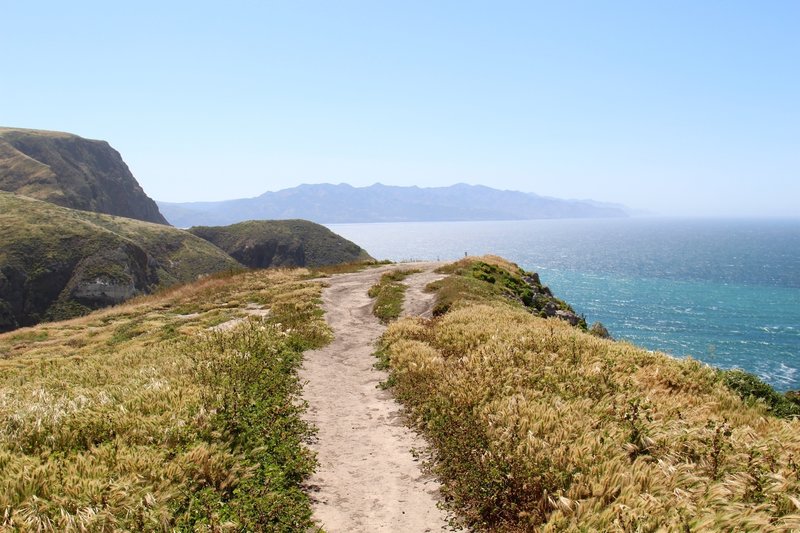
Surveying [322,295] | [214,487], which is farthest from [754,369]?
[214,487]

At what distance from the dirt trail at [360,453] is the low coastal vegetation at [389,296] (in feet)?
19.4

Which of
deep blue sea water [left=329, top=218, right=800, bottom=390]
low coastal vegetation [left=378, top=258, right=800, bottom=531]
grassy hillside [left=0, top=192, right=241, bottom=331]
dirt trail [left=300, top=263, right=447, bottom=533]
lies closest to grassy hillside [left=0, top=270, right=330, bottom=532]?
dirt trail [left=300, top=263, right=447, bottom=533]

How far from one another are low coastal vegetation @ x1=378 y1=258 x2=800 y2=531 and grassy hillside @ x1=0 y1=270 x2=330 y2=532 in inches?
143

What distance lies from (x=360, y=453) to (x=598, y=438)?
18.1 feet

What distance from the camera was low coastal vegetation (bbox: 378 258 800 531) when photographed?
7.00 m

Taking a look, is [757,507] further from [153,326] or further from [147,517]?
[153,326]

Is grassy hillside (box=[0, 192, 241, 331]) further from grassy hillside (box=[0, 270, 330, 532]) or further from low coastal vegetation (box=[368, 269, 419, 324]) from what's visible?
grassy hillside (box=[0, 270, 330, 532])

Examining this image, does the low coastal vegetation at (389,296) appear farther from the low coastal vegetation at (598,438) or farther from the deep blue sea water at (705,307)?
the deep blue sea water at (705,307)

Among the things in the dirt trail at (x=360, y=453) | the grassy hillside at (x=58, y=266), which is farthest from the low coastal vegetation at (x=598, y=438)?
the grassy hillside at (x=58, y=266)

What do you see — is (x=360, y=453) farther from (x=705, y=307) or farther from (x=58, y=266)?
(x=58, y=266)

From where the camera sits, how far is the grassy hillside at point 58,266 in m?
130

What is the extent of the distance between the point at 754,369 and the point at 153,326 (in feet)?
229

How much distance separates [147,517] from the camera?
682 centimetres

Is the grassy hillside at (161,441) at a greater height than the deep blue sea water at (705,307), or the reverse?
the grassy hillside at (161,441)
